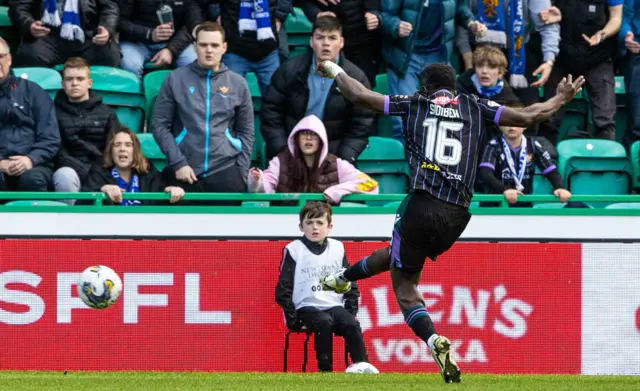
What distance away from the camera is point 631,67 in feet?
44.2

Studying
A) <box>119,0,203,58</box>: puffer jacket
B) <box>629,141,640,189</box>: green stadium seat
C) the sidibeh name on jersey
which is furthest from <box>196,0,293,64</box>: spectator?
the sidibeh name on jersey

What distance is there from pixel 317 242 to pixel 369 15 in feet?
10.8

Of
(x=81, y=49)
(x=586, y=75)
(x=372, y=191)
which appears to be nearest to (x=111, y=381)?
(x=372, y=191)

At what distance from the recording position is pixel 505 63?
12180 mm

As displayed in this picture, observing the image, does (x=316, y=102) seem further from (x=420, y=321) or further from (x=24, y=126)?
→ (x=420, y=321)

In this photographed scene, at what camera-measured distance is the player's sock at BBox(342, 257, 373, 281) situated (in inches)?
356

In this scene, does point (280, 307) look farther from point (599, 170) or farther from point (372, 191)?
point (599, 170)

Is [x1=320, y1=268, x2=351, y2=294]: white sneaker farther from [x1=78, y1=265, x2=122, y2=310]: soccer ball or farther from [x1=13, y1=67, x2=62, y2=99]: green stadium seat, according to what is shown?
[x1=13, y1=67, x2=62, y2=99]: green stadium seat

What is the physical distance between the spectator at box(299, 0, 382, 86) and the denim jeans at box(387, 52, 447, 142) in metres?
0.46

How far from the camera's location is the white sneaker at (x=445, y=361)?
27.2 ft

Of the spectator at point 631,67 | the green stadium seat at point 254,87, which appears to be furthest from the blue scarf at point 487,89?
the green stadium seat at point 254,87

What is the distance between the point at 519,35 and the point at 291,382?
605 cm

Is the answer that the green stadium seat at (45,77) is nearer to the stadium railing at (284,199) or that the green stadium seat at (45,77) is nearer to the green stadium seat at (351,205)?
the stadium railing at (284,199)

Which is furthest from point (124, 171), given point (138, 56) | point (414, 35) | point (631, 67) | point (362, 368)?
point (631, 67)
